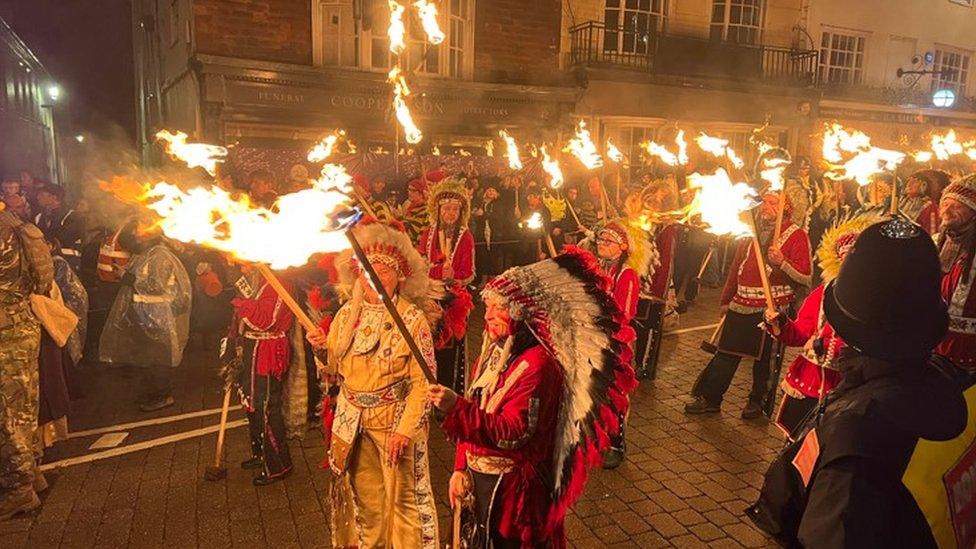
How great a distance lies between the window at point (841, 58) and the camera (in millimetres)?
23250

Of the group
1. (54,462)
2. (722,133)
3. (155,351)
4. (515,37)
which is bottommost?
(54,462)

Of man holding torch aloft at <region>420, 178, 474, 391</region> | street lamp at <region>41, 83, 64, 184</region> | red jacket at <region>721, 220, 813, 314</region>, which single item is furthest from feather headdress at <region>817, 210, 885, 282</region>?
→ street lamp at <region>41, 83, 64, 184</region>

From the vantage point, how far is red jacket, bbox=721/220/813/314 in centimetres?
689

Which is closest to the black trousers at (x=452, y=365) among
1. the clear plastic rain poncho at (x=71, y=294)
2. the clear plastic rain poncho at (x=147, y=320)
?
the clear plastic rain poncho at (x=147, y=320)

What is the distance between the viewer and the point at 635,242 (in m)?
6.50

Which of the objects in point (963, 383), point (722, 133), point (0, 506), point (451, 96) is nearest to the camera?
point (963, 383)

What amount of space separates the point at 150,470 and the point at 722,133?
19.3 metres

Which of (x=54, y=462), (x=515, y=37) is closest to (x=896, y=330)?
(x=54, y=462)

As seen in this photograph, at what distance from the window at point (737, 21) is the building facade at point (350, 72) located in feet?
19.7

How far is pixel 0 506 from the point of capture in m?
5.04

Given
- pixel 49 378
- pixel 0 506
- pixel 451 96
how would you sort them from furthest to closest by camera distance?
pixel 451 96 → pixel 49 378 → pixel 0 506

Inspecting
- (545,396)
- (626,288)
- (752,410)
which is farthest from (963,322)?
(545,396)

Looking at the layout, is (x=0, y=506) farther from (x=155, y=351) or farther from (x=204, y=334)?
(x=204, y=334)

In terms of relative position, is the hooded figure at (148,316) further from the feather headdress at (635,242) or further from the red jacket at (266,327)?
the feather headdress at (635,242)
